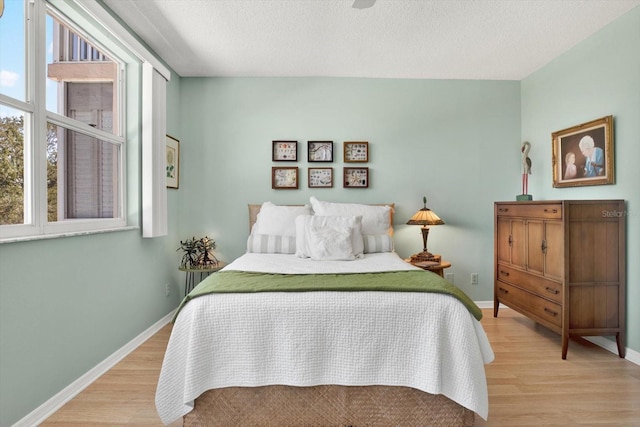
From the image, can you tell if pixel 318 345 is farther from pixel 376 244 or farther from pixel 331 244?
pixel 376 244

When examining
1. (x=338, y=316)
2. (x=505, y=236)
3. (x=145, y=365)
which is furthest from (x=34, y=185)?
(x=505, y=236)

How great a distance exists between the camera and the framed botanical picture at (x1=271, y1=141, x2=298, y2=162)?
12.9ft

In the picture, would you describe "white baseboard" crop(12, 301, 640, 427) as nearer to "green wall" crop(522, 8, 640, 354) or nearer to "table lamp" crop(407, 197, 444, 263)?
"green wall" crop(522, 8, 640, 354)

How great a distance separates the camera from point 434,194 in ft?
13.2

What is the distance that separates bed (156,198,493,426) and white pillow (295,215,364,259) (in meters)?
1.12

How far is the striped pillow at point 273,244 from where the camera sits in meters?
3.31

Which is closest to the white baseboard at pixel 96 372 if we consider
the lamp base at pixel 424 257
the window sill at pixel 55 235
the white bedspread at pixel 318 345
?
the white bedspread at pixel 318 345

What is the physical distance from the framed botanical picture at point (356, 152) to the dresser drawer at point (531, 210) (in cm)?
147

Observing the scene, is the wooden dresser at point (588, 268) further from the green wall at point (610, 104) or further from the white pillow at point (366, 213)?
the white pillow at point (366, 213)

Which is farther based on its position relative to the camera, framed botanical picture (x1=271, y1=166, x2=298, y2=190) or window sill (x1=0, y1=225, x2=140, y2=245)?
framed botanical picture (x1=271, y1=166, x2=298, y2=190)

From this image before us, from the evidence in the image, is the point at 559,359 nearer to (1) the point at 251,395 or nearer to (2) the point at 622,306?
(2) the point at 622,306

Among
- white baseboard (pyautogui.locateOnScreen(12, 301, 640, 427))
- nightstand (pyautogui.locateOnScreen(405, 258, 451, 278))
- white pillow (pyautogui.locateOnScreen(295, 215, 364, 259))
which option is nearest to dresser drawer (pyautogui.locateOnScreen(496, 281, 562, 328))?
white baseboard (pyautogui.locateOnScreen(12, 301, 640, 427))

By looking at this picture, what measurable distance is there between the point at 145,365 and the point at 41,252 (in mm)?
1116

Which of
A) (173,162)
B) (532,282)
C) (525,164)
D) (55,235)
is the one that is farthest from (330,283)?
(525,164)
